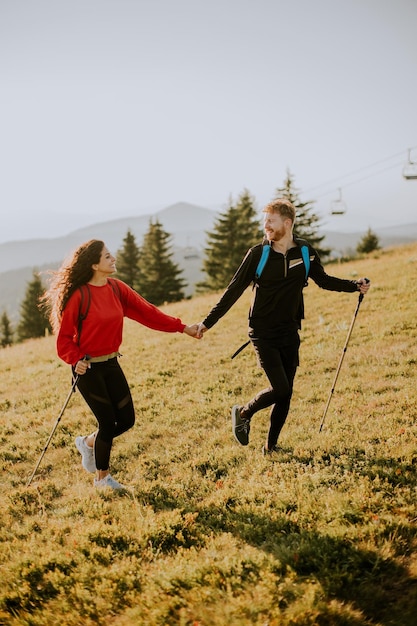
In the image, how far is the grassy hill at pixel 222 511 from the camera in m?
3.72

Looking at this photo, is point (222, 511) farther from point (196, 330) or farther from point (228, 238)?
point (228, 238)

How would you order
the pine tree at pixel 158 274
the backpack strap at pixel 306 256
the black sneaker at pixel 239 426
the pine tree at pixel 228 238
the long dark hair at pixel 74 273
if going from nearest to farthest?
the long dark hair at pixel 74 273 → the backpack strap at pixel 306 256 → the black sneaker at pixel 239 426 → the pine tree at pixel 228 238 → the pine tree at pixel 158 274

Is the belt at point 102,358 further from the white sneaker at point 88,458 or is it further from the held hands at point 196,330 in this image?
the white sneaker at point 88,458

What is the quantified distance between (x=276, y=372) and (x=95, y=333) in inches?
93.0

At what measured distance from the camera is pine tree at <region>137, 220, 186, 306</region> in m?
49.8

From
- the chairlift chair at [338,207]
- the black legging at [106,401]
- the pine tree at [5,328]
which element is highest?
the chairlift chair at [338,207]

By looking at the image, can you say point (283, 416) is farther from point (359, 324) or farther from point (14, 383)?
point (14, 383)

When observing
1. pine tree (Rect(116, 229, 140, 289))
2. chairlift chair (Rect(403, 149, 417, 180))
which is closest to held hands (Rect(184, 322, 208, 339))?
chairlift chair (Rect(403, 149, 417, 180))

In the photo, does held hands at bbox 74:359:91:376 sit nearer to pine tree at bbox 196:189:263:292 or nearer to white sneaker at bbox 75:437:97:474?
white sneaker at bbox 75:437:97:474

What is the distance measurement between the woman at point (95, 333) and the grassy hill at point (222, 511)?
3.28 feet

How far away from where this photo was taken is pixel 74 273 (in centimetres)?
557

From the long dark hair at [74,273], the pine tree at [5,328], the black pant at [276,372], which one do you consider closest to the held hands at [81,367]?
the long dark hair at [74,273]

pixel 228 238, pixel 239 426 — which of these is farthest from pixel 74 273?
pixel 228 238

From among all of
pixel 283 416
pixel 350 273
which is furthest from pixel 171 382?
pixel 350 273
